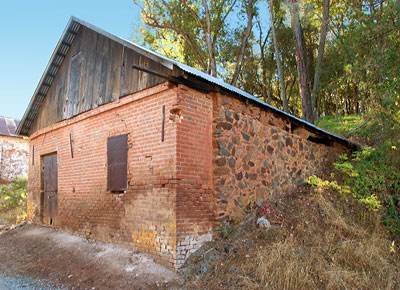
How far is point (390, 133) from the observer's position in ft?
29.5

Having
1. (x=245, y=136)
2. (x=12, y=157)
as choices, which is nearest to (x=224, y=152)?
(x=245, y=136)

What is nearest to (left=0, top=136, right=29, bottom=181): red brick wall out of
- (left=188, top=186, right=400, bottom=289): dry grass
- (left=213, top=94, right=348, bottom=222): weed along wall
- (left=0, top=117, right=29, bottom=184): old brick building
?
(left=0, top=117, right=29, bottom=184): old brick building

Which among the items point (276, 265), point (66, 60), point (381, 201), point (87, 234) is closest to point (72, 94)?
point (66, 60)

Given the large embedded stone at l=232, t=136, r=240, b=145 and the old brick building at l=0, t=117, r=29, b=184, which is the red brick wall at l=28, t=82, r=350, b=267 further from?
the old brick building at l=0, t=117, r=29, b=184

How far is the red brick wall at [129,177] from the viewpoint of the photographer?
5512mm

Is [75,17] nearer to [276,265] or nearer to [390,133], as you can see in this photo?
[276,265]

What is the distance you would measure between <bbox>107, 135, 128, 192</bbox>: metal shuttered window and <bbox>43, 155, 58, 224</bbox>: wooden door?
338cm

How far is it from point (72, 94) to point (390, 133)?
9.59m

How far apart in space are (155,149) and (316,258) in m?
3.44

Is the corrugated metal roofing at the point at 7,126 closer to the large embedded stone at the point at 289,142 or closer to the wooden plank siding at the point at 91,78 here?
the wooden plank siding at the point at 91,78

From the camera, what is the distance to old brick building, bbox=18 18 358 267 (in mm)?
5539

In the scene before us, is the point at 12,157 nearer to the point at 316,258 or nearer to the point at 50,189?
the point at 50,189

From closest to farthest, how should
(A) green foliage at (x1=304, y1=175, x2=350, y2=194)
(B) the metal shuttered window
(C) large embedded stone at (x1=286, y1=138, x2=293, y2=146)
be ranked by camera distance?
(B) the metal shuttered window
(A) green foliage at (x1=304, y1=175, x2=350, y2=194)
(C) large embedded stone at (x1=286, y1=138, x2=293, y2=146)

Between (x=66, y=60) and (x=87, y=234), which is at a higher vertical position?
(x=66, y=60)
